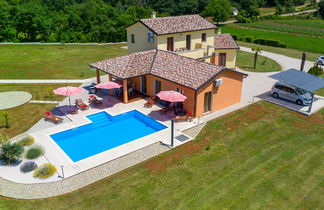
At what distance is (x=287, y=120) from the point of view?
25.7 meters

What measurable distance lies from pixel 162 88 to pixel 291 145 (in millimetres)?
13034

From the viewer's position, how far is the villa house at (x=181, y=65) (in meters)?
25.8

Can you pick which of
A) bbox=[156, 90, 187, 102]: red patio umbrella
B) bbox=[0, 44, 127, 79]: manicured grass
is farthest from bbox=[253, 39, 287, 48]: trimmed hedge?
bbox=[156, 90, 187, 102]: red patio umbrella

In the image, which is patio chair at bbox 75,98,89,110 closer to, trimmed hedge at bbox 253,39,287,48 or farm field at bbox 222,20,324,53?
farm field at bbox 222,20,324,53

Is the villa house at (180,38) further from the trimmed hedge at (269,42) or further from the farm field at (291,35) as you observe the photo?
the farm field at (291,35)

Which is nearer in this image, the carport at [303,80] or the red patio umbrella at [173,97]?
the red patio umbrella at [173,97]

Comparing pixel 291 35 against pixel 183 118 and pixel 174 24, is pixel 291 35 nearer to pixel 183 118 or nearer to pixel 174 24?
pixel 174 24

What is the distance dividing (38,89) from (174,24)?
18703 mm

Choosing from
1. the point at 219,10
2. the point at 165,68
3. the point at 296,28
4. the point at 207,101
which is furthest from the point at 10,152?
the point at 296,28

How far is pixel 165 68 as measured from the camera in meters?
28.8

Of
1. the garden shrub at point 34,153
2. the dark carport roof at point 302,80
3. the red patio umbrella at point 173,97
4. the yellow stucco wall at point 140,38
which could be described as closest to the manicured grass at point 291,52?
the dark carport roof at point 302,80

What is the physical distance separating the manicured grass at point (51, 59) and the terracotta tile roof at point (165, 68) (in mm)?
10338

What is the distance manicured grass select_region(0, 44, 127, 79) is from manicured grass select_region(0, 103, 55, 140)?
1038cm

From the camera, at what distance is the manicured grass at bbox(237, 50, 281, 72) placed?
41638 millimetres
